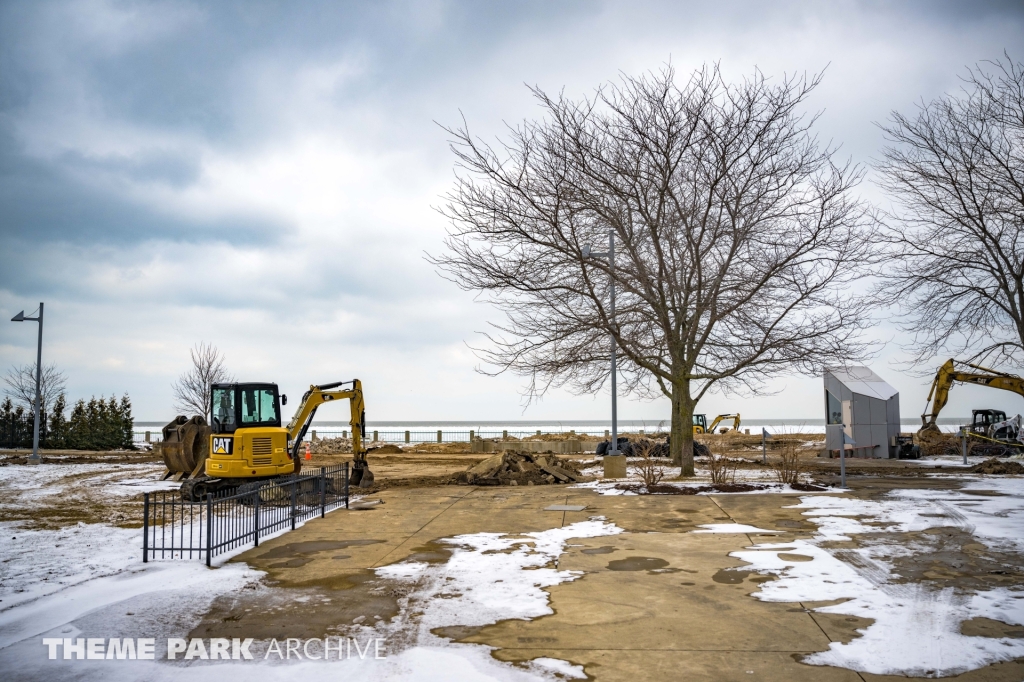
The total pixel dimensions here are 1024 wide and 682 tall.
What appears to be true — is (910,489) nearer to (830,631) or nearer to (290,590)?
(830,631)

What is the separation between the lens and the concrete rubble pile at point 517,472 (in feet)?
72.1

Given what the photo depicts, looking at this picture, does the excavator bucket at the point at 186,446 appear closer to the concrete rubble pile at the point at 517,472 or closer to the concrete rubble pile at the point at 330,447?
the concrete rubble pile at the point at 517,472

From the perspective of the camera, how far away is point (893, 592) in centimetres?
811

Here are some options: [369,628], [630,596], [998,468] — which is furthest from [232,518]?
[998,468]

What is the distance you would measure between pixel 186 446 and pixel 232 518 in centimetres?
1186

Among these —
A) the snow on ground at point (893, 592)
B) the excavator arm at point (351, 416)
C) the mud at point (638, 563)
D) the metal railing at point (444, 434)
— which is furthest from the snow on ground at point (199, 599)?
the metal railing at point (444, 434)

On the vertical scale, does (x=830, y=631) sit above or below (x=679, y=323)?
below

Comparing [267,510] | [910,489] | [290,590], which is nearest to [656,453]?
[910,489]

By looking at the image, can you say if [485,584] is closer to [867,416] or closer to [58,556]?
[58,556]

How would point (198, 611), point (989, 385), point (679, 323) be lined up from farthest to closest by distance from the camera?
point (989, 385) → point (679, 323) → point (198, 611)

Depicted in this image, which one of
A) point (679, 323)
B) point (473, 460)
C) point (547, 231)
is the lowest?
point (473, 460)

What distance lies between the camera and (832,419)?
3594cm

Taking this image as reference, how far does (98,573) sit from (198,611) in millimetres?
2871

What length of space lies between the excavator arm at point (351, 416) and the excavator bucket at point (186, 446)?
15.2ft
